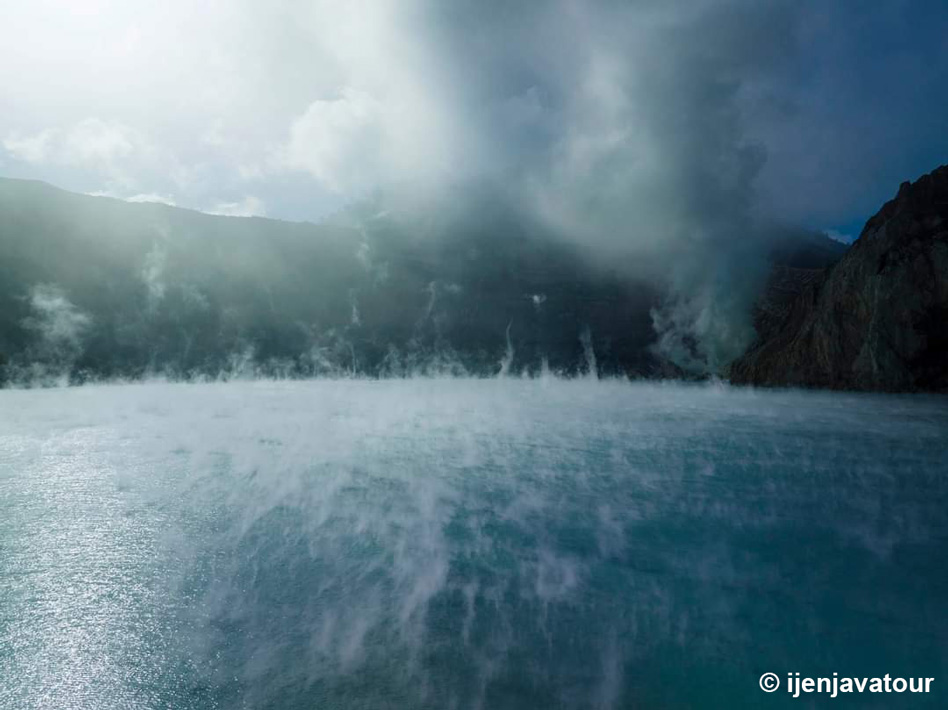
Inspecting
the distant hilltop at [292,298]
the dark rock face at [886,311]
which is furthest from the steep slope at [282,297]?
the dark rock face at [886,311]

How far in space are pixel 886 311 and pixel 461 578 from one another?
169 feet

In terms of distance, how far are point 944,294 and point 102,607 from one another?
174 feet

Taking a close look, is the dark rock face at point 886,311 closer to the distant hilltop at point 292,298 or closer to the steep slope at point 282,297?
the distant hilltop at point 292,298

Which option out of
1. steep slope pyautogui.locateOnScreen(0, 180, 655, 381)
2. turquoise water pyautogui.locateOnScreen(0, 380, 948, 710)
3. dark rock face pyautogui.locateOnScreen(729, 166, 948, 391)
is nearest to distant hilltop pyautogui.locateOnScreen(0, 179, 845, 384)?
steep slope pyautogui.locateOnScreen(0, 180, 655, 381)

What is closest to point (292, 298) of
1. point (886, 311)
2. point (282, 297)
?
point (282, 297)

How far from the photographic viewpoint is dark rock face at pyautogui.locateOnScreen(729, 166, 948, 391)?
4181 cm

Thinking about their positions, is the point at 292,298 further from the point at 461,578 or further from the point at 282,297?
the point at 461,578

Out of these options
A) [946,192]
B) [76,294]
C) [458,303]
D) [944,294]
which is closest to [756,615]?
[944,294]

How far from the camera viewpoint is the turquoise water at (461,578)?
13.8ft

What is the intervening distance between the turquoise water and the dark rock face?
37.8 meters

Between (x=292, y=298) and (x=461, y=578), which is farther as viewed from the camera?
(x=292, y=298)

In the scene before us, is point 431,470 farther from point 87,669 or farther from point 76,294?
point 76,294

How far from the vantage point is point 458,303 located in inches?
3506

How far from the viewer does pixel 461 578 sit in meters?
6.16
